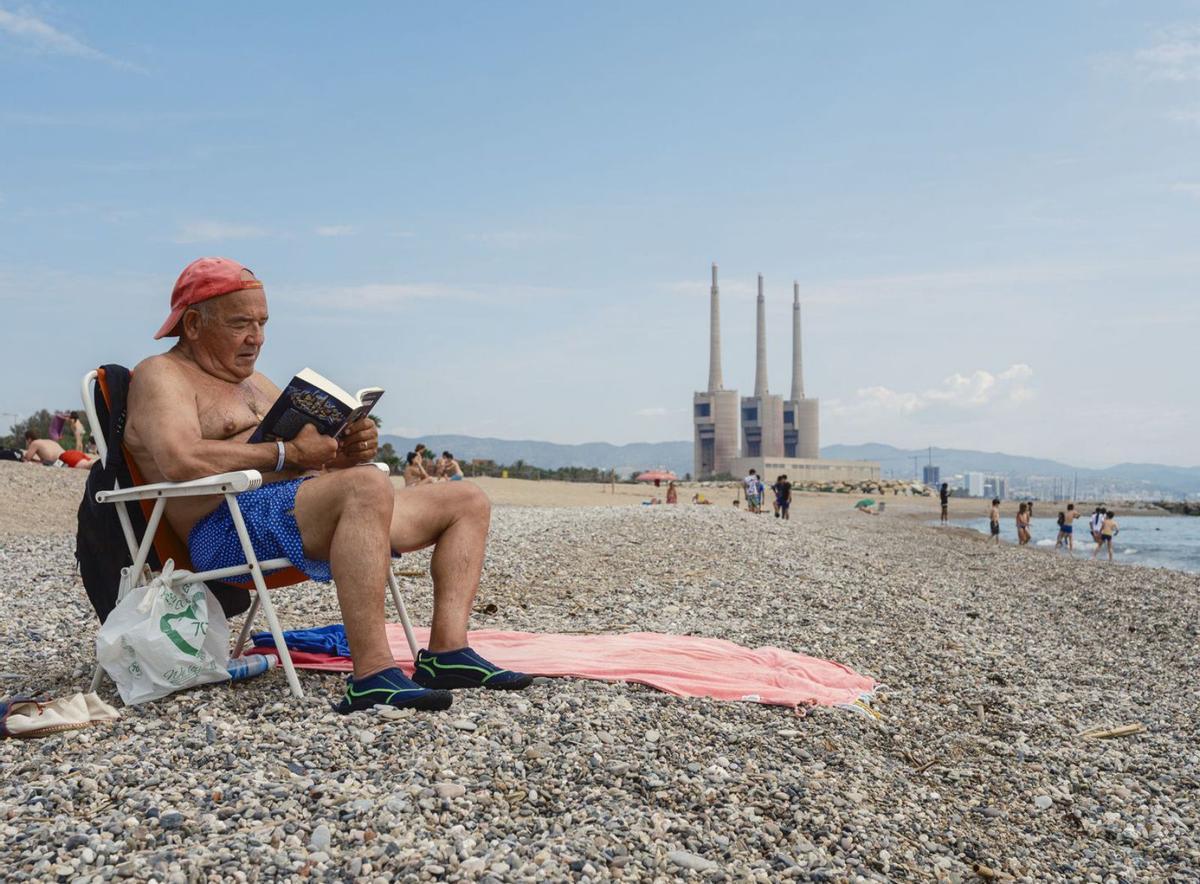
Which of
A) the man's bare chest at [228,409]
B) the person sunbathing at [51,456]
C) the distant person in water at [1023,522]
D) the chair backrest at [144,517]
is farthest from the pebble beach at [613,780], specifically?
the distant person in water at [1023,522]

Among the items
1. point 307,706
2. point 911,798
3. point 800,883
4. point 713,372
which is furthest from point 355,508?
point 713,372

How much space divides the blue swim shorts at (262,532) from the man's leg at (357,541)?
0.05 m

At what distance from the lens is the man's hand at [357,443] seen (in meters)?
4.28

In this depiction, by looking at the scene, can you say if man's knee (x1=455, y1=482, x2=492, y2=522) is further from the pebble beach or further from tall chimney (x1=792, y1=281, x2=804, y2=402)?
tall chimney (x1=792, y1=281, x2=804, y2=402)

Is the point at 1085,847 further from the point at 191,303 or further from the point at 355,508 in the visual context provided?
the point at 191,303

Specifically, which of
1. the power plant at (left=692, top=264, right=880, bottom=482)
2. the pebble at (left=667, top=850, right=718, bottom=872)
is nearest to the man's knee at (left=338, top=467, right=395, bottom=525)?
the pebble at (left=667, top=850, right=718, bottom=872)

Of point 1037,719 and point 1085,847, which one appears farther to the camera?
point 1037,719

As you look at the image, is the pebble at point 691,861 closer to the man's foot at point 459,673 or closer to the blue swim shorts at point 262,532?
the man's foot at point 459,673

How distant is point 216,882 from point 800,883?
5.20 ft

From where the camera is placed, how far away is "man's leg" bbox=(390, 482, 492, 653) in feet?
13.8

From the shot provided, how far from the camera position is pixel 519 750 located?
3.54m

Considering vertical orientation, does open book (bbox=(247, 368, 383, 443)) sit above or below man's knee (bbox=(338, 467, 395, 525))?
above

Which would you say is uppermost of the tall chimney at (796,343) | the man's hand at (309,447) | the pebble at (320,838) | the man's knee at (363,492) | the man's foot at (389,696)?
the tall chimney at (796,343)

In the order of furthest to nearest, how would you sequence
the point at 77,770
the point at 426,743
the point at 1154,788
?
the point at 1154,788, the point at 426,743, the point at 77,770
